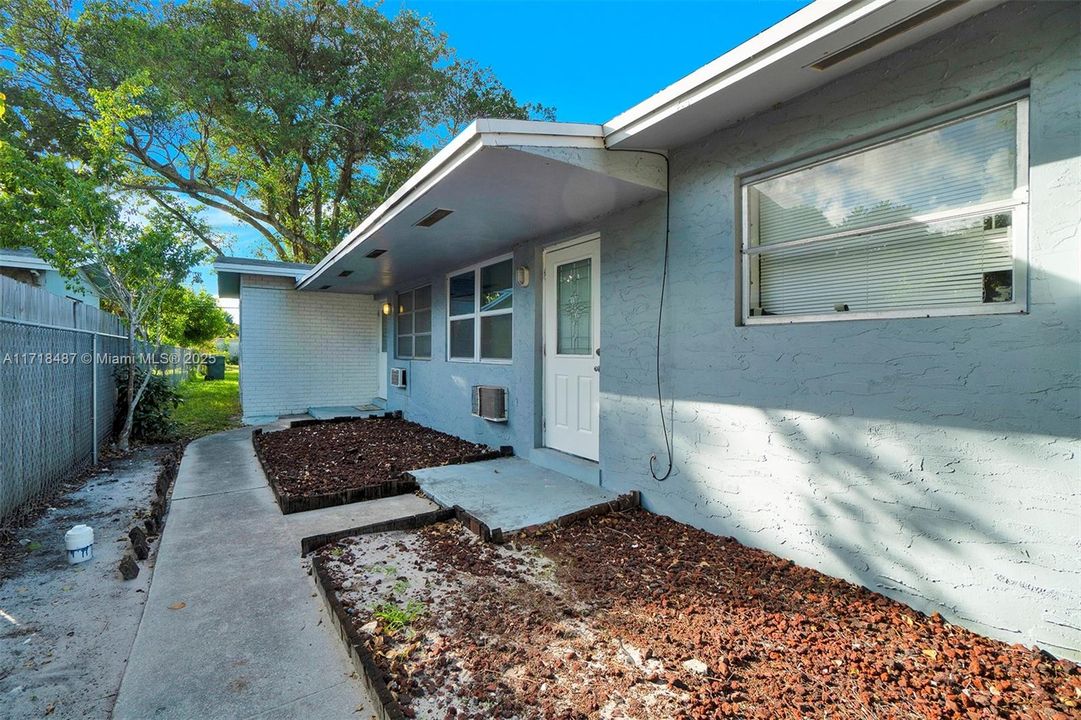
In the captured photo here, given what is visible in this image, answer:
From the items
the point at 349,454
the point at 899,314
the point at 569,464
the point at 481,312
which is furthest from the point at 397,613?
the point at 481,312

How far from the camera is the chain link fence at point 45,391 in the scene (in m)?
3.65

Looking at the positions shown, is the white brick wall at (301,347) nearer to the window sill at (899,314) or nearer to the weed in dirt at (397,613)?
the weed in dirt at (397,613)

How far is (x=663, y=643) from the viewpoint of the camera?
7.13 feet

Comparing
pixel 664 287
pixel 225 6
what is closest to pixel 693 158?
pixel 664 287

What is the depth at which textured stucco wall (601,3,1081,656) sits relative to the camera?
1.99 metres

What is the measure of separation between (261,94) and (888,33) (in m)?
14.8

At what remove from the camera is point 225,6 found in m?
12.7

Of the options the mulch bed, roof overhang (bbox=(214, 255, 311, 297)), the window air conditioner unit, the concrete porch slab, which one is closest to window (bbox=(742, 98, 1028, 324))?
the concrete porch slab

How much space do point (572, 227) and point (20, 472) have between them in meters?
4.90

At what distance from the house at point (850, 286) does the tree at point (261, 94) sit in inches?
448

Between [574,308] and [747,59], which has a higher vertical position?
[747,59]

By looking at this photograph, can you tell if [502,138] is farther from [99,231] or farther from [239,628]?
[99,231]

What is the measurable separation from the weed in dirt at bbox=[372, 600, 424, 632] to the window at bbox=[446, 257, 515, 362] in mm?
3595

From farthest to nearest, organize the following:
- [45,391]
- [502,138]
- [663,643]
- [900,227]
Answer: [45,391] → [502,138] → [900,227] → [663,643]
